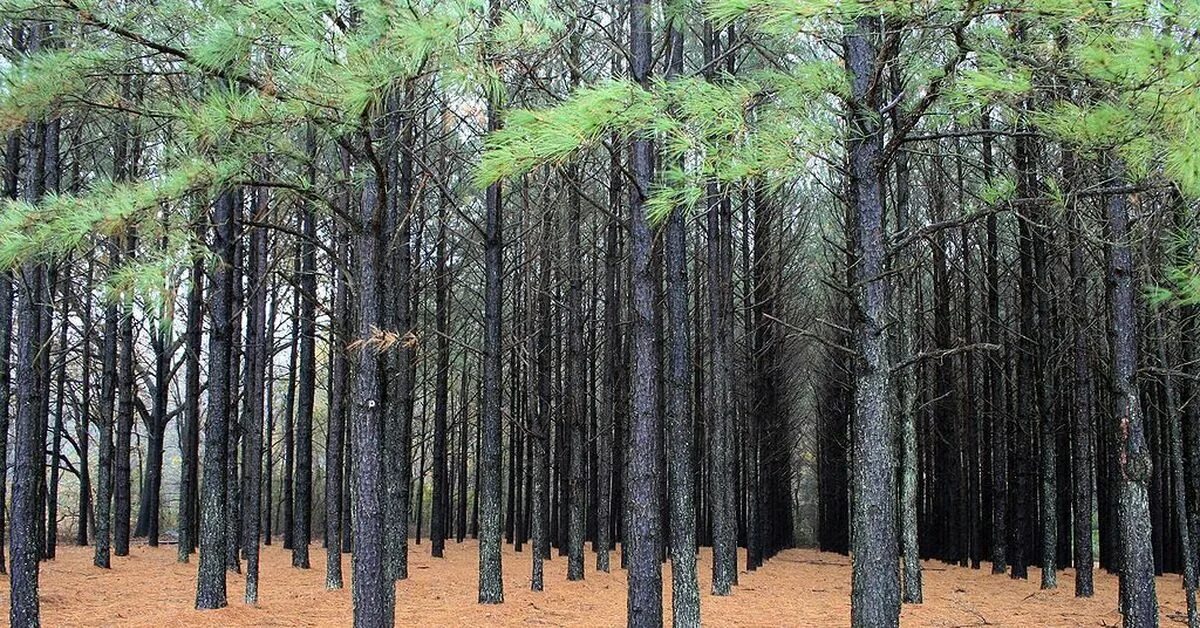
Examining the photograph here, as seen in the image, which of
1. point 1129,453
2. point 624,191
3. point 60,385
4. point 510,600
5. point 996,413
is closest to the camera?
point 1129,453

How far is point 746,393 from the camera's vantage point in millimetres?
16969

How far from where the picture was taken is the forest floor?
369 inches

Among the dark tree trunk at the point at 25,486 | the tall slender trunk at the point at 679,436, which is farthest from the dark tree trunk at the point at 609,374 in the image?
the dark tree trunk at the point at 25,486

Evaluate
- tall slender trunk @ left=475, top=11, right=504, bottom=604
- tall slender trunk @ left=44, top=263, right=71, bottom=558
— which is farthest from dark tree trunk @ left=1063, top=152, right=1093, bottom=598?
tall slender trunk @ left=44, top=263, right=71, bottom=558

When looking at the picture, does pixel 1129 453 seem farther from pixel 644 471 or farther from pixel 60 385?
pixel 60 385

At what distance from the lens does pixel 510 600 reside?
11.1m

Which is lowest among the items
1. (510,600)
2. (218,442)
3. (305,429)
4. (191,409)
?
(510,600)

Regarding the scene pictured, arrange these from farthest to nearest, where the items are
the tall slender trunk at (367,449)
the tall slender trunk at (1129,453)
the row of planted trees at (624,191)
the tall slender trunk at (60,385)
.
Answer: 1. the tall slender trunk at (60,385)
2. the tall slender trunk at (1129,453)
3. the tall slender trunk at (367,449)
4. the row of planted trees at (624,191)

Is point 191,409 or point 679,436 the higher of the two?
point 191,409

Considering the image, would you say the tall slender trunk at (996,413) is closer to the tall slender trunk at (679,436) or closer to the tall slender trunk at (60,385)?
the tall slender trunk at (679,436)

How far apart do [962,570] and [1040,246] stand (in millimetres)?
7413

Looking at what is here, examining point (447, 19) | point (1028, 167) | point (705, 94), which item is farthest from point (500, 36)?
point (1028, 167)

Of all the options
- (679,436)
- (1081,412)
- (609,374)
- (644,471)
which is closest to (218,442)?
(679,436)

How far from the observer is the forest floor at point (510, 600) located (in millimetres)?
9367
